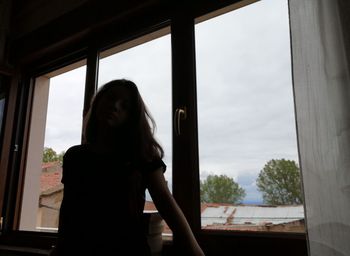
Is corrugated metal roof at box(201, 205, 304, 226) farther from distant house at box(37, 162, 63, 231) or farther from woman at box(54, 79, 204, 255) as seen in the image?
distant house at box(37, 162, 63, 231)

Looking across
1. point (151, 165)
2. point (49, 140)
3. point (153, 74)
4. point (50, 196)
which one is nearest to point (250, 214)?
point (151, 165)

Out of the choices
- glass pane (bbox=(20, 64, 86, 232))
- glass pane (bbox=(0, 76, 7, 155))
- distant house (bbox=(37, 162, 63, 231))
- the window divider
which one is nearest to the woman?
the window divider

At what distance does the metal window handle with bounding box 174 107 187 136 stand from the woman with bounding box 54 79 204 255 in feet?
1.02

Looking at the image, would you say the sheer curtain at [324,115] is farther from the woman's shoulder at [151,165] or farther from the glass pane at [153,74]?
the glass pane at [153,74]

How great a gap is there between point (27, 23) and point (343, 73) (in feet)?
7.71

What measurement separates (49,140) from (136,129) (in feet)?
4.57

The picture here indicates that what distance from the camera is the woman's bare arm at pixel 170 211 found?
931 mm

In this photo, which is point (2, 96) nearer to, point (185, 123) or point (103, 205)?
point (185, 123)

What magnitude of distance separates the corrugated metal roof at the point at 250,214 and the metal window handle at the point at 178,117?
0.37m

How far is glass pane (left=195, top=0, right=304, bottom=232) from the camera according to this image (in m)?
1.16

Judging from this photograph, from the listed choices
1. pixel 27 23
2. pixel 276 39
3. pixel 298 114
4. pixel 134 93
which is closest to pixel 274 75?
pixel 276 39

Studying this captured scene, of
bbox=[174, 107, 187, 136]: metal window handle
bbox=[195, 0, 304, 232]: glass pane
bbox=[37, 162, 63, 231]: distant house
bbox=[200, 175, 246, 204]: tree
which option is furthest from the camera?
bbox=[37, 162, 63, 231]: distant house

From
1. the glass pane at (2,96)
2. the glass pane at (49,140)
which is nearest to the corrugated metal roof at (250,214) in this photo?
the glass pane at (49,140)

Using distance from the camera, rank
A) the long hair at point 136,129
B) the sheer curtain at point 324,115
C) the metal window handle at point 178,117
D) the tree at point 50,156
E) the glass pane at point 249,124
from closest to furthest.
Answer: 1. the sheer curtain at point 324,115
2. the long hair at point 136,129
3. the glass pane at point 249,124
4. the metal window handle at point 178,117
5. the tree at point 50,156
